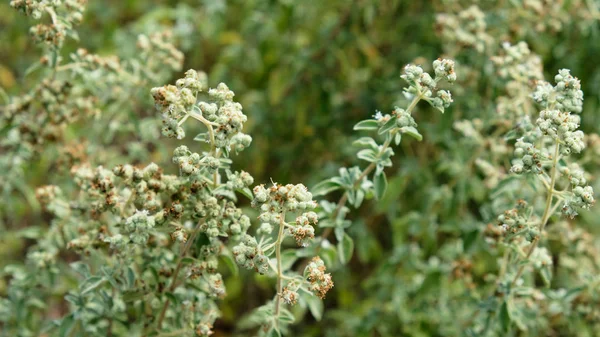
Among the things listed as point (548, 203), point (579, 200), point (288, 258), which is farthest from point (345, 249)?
point (579, 200)

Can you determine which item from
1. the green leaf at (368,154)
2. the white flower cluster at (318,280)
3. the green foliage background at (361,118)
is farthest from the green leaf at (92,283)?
the green leaf at (368,154)

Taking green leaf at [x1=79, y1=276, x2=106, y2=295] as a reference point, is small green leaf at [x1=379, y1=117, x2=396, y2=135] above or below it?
above

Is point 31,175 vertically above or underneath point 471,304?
above

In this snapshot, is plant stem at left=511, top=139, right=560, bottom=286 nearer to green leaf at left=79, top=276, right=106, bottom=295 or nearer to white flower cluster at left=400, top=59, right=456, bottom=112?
white flower cluster at left=400, top=59, right=456, bottom=112

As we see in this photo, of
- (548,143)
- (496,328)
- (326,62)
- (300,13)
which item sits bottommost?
(496,328)

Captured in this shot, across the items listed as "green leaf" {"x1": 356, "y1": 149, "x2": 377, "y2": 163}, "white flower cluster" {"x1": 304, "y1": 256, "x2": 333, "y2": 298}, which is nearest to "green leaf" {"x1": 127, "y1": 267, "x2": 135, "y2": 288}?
"white flower cluster" {"x1": 304, "y1": 256, "x2": 333, "y2": 298}

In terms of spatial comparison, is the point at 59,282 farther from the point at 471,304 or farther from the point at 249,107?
the point at 471,304

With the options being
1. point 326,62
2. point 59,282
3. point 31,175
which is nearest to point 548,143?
point 326,62
